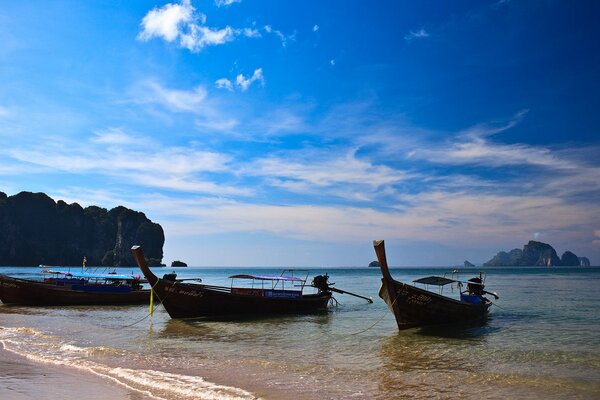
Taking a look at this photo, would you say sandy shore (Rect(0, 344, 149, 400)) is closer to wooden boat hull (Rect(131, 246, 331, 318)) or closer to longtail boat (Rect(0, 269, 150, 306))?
wooden boat hull (Rect(131, 246, 331, 318))

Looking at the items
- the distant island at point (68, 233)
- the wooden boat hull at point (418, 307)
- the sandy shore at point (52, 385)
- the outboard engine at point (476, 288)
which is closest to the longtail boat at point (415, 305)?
the wooden boat hull at point (418, 307)

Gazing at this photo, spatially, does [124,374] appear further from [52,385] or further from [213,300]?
[213,300]


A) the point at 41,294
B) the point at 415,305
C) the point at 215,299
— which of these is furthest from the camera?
the point at 41,294

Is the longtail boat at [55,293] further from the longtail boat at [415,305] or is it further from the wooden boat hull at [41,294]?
the longtail boat at [415,305]

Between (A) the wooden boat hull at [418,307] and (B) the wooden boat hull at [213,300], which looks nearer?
(A) the wooden boat hull at [418,307]

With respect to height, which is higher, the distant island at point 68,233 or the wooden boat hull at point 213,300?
the distant island at point 68,233

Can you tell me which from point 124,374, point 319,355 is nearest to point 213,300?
point 319,355

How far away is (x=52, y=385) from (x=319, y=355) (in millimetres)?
7108

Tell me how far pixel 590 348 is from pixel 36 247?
172523mm

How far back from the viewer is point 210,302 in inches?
846

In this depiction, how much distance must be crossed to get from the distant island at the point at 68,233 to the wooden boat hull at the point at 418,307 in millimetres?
157300

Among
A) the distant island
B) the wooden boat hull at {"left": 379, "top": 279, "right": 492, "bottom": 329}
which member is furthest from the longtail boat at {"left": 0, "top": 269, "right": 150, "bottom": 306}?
the distant island

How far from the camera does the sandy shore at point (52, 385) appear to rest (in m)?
8.52

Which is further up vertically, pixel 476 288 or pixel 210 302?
pixel 476 288
